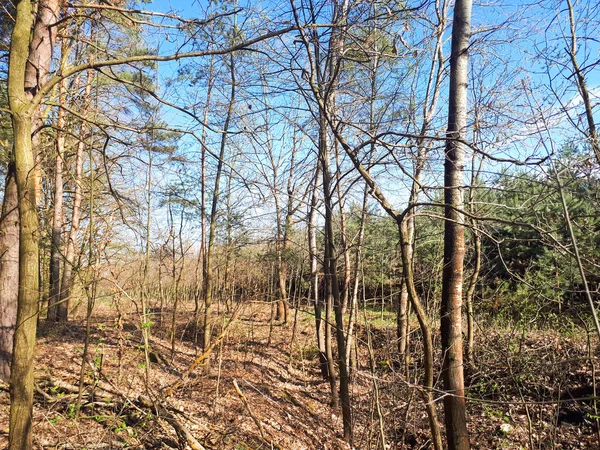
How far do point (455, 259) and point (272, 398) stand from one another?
4.21 m

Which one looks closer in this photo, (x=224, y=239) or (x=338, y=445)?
(x=338, y=445)

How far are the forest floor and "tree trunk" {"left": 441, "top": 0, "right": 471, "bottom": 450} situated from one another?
1.25ft

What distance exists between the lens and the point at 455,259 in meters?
4.52

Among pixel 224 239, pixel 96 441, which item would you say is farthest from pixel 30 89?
pixel 224 239

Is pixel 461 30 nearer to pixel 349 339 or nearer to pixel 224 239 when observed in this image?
pixel 349 339

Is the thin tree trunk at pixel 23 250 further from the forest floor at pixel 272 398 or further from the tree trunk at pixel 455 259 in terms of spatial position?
the tree trunk at pixel 455 259

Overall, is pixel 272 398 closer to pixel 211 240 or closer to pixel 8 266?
pixel 211 240

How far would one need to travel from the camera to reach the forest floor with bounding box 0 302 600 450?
432cm

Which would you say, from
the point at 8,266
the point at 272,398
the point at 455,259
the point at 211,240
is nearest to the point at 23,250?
the point at 8,266

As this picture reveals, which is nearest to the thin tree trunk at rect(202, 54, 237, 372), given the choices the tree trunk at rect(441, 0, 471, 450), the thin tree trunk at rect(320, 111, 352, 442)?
the thin tree trunk at rect(320, 111, 352, 442)

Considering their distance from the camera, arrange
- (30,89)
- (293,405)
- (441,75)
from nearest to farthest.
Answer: (30,89)
(293,405)
(441,75)

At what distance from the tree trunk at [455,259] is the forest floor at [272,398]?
38 centimetres

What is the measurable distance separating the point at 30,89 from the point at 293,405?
5924 mm

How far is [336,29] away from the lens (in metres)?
3.74
